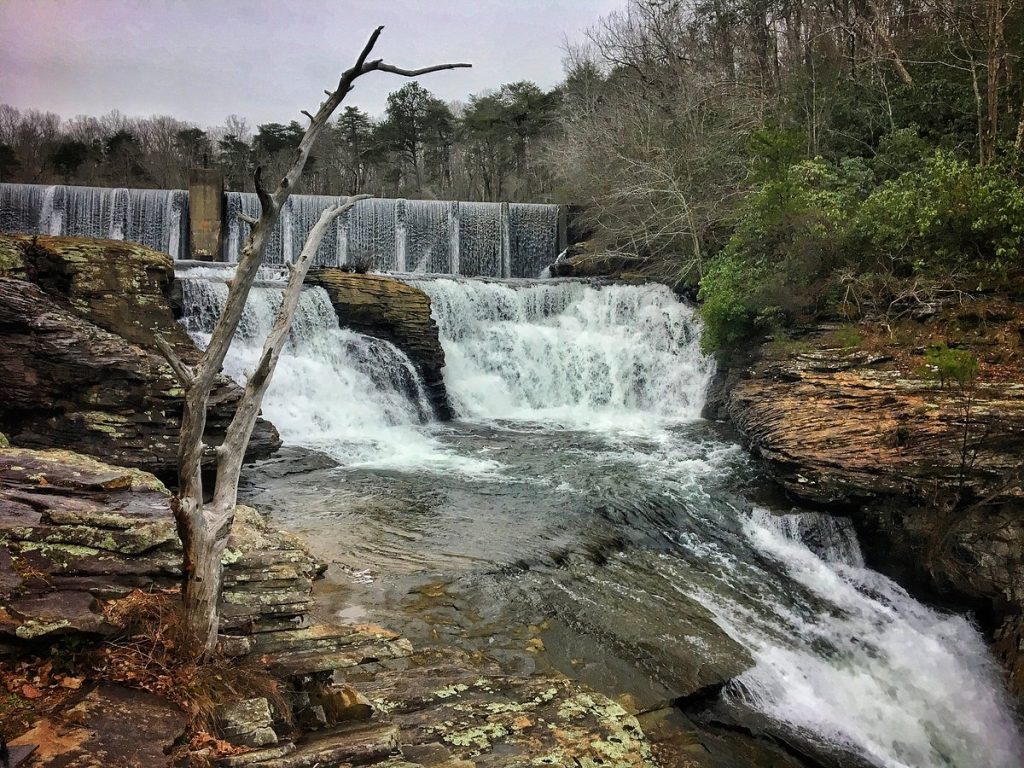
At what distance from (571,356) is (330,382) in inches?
228

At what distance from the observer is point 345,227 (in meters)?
21.0

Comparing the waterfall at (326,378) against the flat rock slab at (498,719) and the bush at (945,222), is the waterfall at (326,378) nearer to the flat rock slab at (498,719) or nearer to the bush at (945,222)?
the flat rock slab at (498,719)

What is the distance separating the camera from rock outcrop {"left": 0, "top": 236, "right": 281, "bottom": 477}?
7418 millimetres

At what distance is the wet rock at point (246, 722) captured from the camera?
2.34 meters

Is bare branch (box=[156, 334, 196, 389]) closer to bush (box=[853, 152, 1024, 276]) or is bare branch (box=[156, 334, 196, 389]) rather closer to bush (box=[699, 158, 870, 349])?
bush (box=[853, 152, 1024, 276])

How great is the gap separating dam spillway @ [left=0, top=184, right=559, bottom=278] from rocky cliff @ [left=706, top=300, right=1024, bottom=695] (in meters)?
13.9

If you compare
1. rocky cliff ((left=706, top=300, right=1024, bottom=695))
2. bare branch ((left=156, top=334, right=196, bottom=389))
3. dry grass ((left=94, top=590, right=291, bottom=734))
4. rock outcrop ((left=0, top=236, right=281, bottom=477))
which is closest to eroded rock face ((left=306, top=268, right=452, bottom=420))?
rock outcrop ((left=0, top=236, right=281, bottom=477))

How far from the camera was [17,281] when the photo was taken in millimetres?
7785

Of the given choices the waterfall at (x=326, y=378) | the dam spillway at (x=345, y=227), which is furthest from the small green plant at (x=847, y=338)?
the dam spillway at (x=345, y=227)

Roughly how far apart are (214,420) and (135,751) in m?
6.93

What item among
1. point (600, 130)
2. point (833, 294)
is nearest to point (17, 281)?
point (833, 294)

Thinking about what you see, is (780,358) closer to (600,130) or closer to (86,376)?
(86,376)

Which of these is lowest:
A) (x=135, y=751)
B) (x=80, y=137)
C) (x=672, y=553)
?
(x=672, y=553)

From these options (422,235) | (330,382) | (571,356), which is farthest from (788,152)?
(422,235)
